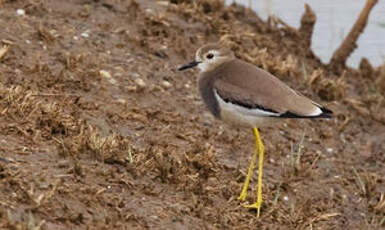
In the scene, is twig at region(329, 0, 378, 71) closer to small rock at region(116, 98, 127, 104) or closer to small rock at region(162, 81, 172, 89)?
small rock at region(162, 81, 172, 89)

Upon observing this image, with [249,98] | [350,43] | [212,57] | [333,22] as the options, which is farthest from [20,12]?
[333,22]

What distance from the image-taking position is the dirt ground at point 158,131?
20.1ft

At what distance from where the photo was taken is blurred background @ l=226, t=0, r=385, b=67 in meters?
11.3

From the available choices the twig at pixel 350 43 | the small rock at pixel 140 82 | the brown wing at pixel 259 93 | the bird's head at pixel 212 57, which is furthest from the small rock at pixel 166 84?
the twig at pixel 350 43

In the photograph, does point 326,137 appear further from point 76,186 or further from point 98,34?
point 76,186

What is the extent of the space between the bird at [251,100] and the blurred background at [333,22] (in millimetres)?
4055

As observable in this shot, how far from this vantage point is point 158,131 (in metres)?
7.48

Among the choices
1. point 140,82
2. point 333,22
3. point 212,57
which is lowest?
point 333,22

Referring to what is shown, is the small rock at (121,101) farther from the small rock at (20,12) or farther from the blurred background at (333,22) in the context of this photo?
the blurred background at (333,22)

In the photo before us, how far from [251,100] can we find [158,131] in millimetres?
1146

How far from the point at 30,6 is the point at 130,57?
1.02 meters

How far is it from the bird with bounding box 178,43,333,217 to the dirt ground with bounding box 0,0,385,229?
475 mm

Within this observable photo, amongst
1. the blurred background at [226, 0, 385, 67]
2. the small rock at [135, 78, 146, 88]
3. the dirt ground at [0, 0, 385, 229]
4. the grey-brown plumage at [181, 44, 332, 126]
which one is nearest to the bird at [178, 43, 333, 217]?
the grey-brown plumage at [181, 44, 332, 126]

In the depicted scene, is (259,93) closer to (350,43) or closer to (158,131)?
(158,131)
